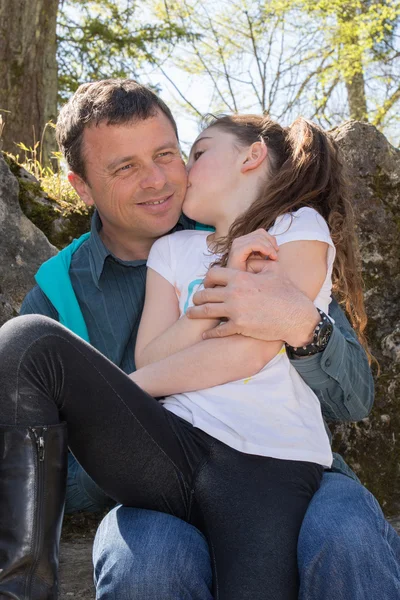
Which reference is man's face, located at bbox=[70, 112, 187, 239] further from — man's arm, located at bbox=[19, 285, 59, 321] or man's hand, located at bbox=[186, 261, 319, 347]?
man's hand, located at bbox=[186, 261, 319, 347]

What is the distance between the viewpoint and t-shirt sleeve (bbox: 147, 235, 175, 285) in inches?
97.7

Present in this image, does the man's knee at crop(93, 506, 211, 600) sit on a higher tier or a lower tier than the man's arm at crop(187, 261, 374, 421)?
lower

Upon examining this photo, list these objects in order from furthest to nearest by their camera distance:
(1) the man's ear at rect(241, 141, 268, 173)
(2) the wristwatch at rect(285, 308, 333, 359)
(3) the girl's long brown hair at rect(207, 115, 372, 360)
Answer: (1) the man's ear at rect(241, 141, 268, 173)
(3) the girl's long brown hair at rect(207, 115, 372, 360)
(2) the wristwatch at rect(285, 308, 333, 359)

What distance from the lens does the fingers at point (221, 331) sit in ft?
6.84

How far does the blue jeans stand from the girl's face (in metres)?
1.06

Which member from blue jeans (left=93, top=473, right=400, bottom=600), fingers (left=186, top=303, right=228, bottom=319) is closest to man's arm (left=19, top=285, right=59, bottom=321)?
fingers (left=186, top=303, right=228, bottom=319)

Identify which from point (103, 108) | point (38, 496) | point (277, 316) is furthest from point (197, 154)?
point (38, 496)

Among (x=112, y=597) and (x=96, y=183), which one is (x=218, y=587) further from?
(x=96, y=183)

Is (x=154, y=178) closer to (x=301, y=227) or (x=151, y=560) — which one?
(x=301, y=227)

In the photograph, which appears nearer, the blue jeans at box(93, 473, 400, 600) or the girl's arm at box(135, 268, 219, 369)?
the blue jeans at box(93, 473, 400, 600)

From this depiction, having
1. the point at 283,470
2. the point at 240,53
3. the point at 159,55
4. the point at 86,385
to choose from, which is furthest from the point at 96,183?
the point at 240,53

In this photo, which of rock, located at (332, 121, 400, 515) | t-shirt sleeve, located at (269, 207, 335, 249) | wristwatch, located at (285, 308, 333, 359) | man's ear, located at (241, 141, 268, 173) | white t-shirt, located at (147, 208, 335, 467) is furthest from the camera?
rock, located at (332, 121, 400, 515)

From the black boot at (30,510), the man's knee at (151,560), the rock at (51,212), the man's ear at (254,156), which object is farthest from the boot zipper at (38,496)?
the rock at (51,212)

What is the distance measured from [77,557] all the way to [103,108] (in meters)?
1.61
